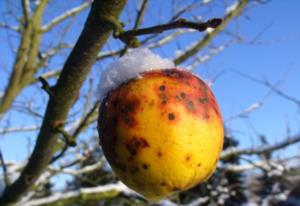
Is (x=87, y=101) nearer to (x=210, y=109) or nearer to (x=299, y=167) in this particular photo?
(x=210, y=109)

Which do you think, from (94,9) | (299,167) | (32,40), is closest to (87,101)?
(32,40)

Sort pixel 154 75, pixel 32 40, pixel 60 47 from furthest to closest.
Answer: pixel 60 47, pixel 32 40, pixel 154 75

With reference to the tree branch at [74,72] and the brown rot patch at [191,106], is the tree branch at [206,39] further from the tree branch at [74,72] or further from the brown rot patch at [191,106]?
the brown rot patch at [191,106]

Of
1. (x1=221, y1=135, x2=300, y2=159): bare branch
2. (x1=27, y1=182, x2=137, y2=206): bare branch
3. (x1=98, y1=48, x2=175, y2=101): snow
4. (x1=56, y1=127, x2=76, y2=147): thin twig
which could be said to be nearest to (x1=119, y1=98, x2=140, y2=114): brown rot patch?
(x1=98, y1=48, x2=175, y2=101): snow

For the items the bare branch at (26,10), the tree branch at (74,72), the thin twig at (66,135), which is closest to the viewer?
the tree branch at (74,72)

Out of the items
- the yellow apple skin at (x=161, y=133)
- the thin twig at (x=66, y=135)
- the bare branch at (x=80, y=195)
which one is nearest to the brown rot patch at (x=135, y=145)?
the yellow apple skin at (x=161, y=133)

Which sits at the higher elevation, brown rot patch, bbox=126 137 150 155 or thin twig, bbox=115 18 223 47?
thin twig, bbox=115 18 223 47

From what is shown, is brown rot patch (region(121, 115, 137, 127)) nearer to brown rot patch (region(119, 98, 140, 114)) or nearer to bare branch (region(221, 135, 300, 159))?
brown rot patch (region(119, 98, 140, 114))
